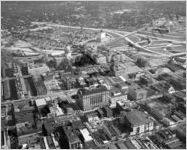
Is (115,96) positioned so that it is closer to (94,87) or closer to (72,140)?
(94,87)

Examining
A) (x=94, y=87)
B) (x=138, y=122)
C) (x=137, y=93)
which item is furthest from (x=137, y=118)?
(x=94, y=87)

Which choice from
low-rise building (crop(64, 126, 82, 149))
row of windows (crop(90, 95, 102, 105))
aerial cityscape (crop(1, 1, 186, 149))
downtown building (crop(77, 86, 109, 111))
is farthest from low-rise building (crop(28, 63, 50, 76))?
low-rise building (crop(64, 126, 82, 149))

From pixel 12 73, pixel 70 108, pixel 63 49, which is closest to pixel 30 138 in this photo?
pixel 70 108

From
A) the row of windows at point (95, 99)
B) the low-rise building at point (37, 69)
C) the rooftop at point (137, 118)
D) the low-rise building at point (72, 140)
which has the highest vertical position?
the low-rise building at point (37, 69)

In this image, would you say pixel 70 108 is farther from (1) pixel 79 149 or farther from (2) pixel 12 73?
(2) pixel 12 73

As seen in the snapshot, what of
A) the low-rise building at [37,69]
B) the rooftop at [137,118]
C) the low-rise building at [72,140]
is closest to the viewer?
the low-rise building at [72,140]

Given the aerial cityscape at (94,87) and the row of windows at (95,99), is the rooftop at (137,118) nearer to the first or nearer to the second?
the aerial cityscape at (94,87)

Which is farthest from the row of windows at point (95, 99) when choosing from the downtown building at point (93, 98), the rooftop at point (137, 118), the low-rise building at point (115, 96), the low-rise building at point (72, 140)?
the low-rise building at point (72, 140)
